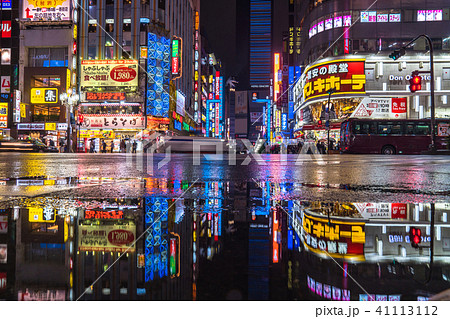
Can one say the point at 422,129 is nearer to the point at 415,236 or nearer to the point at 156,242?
the point at 415,236

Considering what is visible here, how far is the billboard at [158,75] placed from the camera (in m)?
39.2

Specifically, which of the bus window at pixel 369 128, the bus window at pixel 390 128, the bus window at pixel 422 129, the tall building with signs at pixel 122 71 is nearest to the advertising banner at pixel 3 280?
the bus window at pixel 369 128

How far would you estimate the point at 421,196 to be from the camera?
277cm

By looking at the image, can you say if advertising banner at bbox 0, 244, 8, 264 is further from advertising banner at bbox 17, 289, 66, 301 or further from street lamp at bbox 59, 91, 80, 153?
street lamp at bbox 59, 91, 80, 153

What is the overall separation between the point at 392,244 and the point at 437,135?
2838 centimetres

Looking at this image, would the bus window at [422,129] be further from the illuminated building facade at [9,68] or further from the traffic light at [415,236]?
the illuminated building facade at [9,68]

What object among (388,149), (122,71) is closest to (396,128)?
(388,149)

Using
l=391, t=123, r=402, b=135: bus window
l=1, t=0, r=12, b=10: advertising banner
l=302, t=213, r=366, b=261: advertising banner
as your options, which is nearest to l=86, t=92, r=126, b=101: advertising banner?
l=1, t=0, r=12, b=10: advertising banner

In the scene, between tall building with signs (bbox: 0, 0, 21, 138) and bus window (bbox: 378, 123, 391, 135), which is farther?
tall building with signs (bbox: 0, 0, 21, 138)

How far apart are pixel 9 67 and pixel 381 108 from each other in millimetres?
41151

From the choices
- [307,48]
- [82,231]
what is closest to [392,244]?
[82,231]

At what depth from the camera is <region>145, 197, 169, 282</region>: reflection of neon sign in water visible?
996 millimetres

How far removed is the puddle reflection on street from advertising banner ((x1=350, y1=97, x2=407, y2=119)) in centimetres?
3766

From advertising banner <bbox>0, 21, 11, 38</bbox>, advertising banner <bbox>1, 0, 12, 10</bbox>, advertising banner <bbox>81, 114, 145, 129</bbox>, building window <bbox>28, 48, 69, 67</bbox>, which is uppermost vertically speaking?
advertising banner <bbox>1, 0, 12, 10</bbox>
